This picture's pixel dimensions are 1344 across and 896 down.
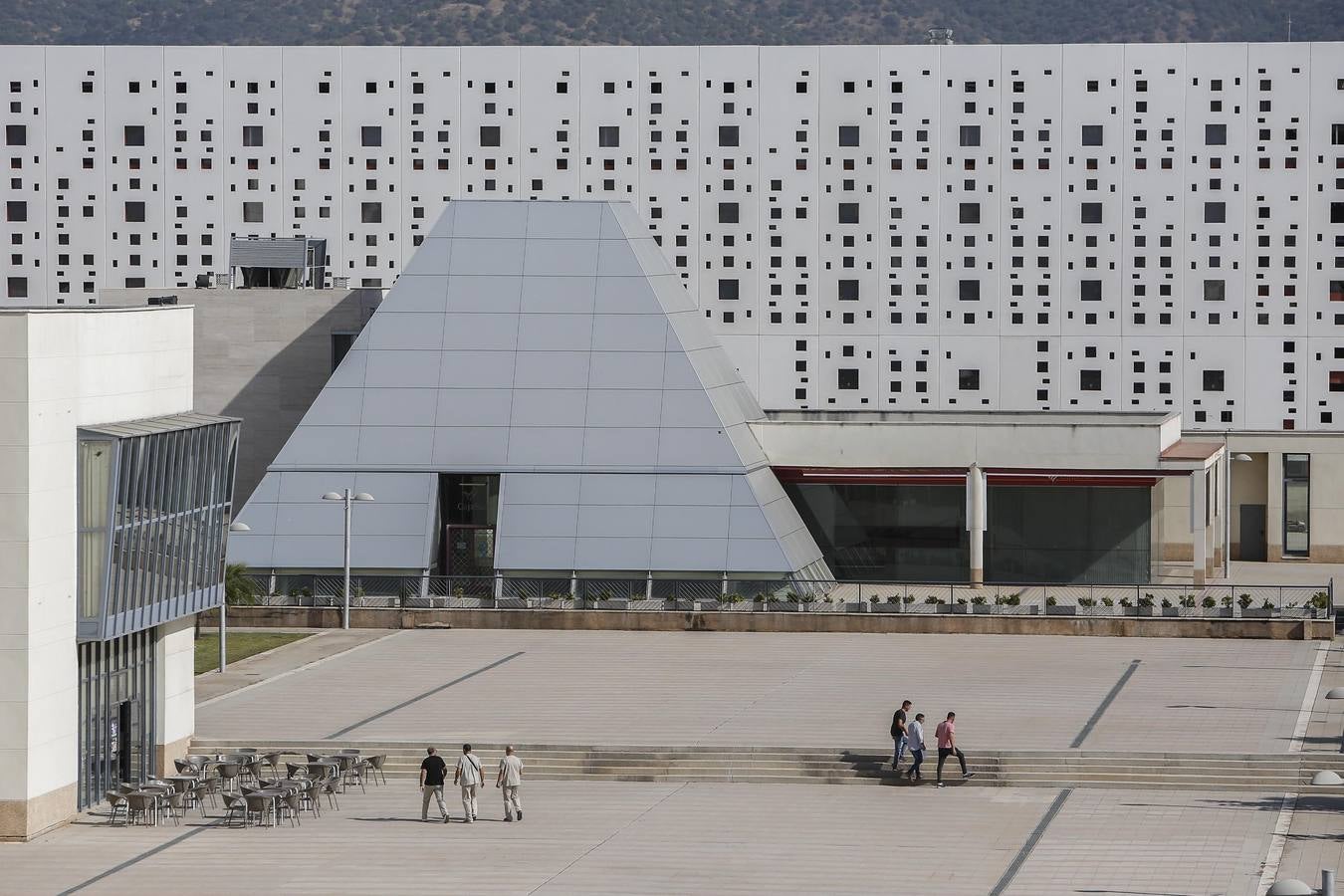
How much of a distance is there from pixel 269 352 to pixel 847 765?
3241cm

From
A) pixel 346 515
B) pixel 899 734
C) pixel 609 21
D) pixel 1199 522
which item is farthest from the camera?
pixel 609 21

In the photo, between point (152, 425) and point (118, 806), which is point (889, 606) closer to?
point (152, 425)

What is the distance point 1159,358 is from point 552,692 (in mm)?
33916

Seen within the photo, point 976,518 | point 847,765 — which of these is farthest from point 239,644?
point 976,518

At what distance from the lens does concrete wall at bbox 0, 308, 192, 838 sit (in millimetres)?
32156

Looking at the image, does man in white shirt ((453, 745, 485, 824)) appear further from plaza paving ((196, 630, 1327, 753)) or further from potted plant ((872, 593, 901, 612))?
potted plant ((872, 593, 901, 612))

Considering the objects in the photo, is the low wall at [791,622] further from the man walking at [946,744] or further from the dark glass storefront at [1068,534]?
the man walking at [946,744]

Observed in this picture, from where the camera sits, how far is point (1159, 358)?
237ft

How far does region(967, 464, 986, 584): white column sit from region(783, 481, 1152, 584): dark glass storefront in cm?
147

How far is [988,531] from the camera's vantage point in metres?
62.0

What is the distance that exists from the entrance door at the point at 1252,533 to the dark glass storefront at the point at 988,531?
12.4 m

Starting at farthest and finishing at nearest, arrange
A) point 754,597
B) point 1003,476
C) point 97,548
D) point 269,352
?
point 269,352, point 1003,476, point 754,597, point 97,548

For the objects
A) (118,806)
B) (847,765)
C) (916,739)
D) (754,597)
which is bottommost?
(118,806)

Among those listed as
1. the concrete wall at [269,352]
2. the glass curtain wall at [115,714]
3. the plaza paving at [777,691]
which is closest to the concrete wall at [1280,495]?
the plaza paving at [777,691]
